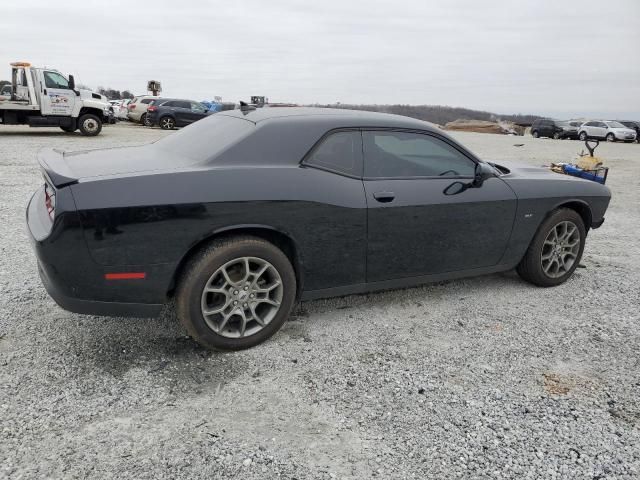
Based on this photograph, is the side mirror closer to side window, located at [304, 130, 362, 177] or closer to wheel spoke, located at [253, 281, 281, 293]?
side window, located at [304, 130, 362, 177]

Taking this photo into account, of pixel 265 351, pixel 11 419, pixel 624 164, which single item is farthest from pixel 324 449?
pixel 624 164

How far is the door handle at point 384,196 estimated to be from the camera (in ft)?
10.8

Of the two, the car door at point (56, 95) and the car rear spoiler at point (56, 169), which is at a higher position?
the car door at point (56, 95)

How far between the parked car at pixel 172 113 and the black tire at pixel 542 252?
2034cm

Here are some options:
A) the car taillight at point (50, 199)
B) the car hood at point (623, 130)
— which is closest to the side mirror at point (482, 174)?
the car taillight at point (50, 199)

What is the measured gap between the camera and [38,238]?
8.65 ft

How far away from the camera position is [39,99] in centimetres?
1544

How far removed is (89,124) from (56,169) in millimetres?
15544

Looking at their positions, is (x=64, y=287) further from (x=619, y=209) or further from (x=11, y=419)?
(x=619, y=209)

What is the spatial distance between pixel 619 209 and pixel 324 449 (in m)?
7.90

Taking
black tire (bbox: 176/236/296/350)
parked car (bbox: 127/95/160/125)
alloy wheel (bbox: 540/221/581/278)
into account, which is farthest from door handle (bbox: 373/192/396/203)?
parked car (bbox: 127/95/160/125)

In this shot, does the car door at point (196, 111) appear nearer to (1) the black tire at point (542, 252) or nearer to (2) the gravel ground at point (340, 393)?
(2) the gravel ground at point (340, 393)

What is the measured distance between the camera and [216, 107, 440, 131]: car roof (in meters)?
3.31

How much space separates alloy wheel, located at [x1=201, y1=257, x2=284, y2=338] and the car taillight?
93 centimetres
